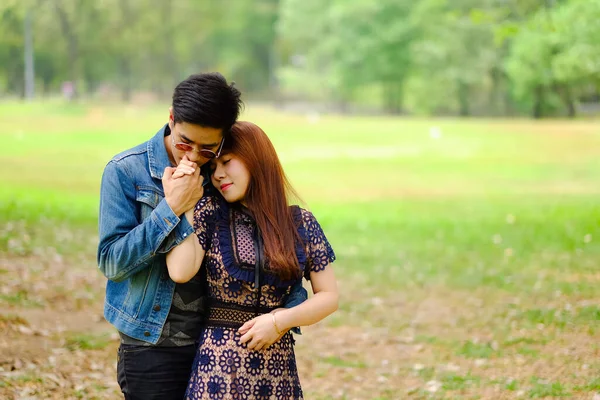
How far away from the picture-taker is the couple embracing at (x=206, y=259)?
2990 mm

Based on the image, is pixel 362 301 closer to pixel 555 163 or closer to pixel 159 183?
pixel 159 183

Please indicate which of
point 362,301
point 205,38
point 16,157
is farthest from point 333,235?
point 205,38

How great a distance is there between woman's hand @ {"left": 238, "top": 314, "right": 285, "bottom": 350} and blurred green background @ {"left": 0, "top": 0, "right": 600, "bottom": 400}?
3.59ft

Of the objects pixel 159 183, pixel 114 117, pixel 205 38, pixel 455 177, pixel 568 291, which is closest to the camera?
pixel 159 183

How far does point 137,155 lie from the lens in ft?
10.3

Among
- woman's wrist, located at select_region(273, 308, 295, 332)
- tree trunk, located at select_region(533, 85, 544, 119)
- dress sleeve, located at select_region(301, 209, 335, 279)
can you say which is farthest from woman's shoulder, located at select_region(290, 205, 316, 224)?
tree trunk, located at select_region(533, 85, 544, 119)

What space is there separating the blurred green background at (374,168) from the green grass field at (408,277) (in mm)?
42

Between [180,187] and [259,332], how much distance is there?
0.61 m

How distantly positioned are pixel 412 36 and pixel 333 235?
26.7 meters

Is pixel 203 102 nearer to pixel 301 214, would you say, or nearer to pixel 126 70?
pixel 301 214

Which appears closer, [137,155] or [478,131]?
[137,155]

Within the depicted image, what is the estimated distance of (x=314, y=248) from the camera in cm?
322

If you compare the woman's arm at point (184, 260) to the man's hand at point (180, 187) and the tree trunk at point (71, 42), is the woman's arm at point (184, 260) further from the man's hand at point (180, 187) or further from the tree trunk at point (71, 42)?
the tree trunk at point (71, 42)

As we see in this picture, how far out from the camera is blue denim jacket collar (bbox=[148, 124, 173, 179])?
3133 mm
